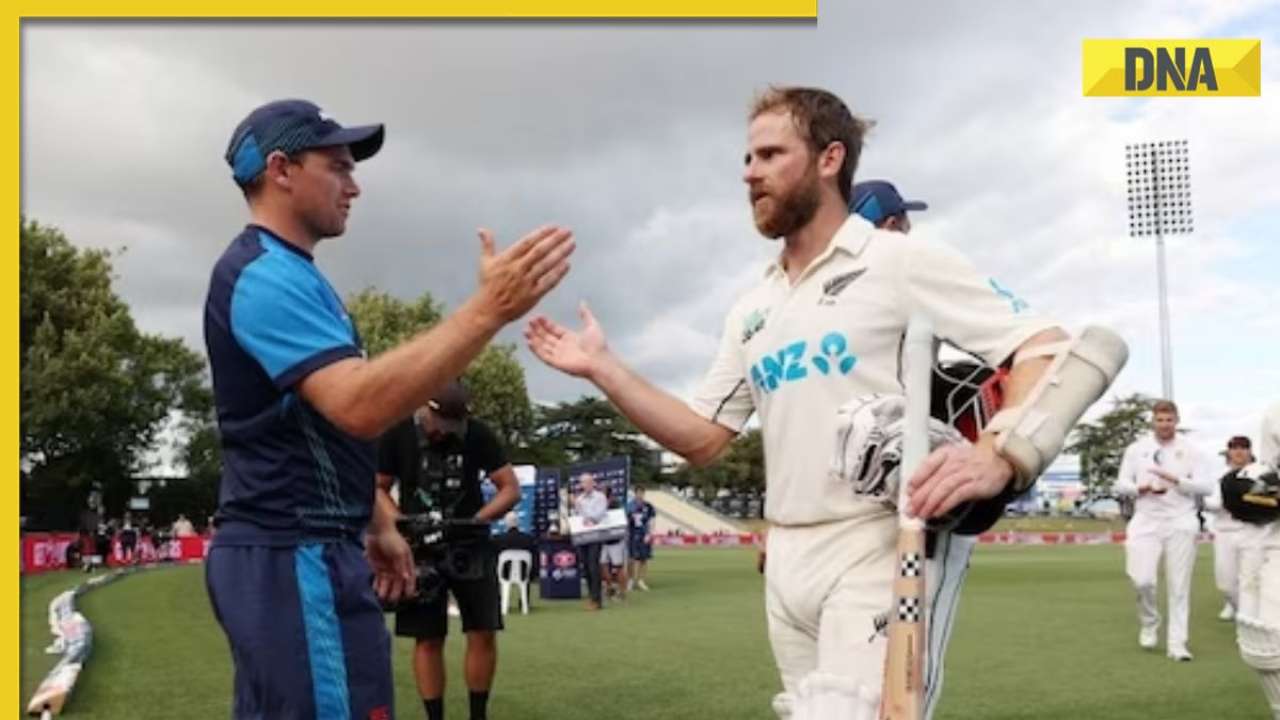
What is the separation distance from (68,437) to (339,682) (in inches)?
1929

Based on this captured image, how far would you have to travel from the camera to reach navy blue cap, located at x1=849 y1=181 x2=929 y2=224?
465cm

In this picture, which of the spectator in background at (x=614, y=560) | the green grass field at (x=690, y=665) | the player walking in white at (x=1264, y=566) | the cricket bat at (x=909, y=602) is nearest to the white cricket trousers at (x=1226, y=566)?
the green grass field at (x=690, y=665)

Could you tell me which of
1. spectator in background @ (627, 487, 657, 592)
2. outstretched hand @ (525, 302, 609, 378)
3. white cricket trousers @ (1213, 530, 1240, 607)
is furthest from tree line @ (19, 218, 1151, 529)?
outstretched hand @ (525, 302, 609, 378)

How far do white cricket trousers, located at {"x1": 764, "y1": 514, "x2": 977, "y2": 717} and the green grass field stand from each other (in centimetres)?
533

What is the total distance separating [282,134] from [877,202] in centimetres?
217

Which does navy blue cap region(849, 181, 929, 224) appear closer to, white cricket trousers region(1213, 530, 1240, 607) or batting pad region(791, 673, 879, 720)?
batting pad region(791, 673, 879, 720)

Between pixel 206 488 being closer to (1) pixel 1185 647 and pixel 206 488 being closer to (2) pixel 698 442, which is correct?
(1) pixel 1185 647

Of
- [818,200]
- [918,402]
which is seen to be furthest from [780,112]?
[918,402]

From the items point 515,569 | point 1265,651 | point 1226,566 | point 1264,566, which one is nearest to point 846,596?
point 1265,651

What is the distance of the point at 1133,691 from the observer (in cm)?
962

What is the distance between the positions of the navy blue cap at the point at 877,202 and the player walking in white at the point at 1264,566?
13.6 feet

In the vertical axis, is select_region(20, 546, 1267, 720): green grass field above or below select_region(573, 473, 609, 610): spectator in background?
below

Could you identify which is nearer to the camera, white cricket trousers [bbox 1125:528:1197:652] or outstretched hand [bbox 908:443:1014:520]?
outstretched hand [bbox 908:443:1014:520]

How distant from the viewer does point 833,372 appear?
3518mm
